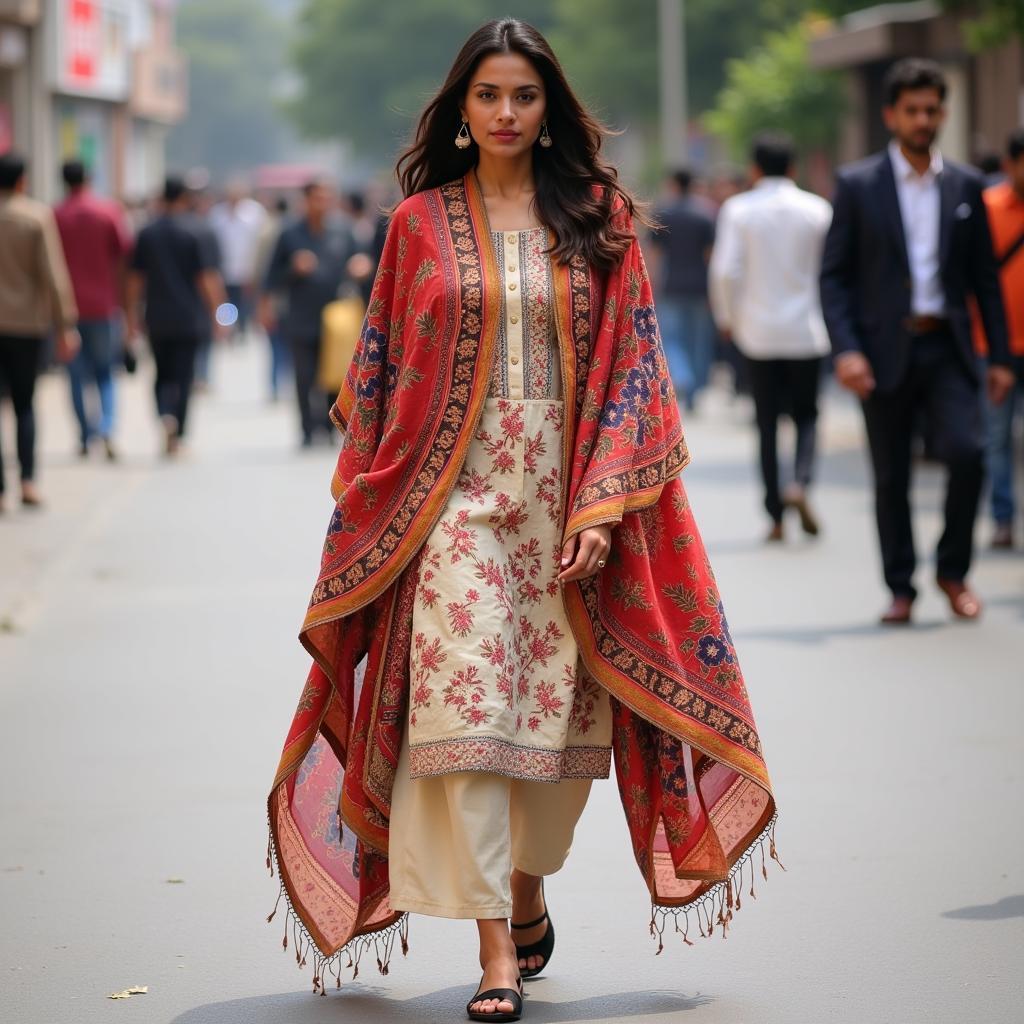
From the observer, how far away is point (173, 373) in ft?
55.5

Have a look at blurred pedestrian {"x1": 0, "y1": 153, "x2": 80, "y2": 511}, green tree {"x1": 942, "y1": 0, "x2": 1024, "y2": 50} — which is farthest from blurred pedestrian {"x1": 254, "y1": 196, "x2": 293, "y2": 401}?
green tree {"x1": 942, "y1": 0, "x2": 1024, "y2": 50}

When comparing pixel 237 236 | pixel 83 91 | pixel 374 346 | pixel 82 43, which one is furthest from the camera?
pixel 82 43

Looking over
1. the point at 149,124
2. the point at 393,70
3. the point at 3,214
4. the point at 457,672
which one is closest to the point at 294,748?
the point at 457,672

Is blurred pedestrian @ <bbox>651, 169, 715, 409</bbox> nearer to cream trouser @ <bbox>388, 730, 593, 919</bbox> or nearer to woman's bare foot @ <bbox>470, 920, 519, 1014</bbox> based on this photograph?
cream trouser @ <bbox>388, 730, 593, 919</bbox>

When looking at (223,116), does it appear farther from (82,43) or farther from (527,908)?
(527,908)

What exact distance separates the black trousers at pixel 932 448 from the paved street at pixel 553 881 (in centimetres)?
30

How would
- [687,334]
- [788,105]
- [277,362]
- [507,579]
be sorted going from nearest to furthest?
[507,579]
[687,334]
[277,362]
[788,105]

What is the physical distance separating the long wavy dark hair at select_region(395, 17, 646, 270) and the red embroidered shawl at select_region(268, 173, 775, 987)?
2.2 inches

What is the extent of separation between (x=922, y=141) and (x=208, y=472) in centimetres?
799

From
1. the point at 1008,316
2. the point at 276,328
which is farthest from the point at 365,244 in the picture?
the point at 1008,316

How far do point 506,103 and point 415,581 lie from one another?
95 centimetres

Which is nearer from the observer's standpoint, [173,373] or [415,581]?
[415,581]

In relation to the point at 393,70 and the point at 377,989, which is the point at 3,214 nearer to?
the point at 377,989

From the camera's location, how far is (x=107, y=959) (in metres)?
4.96
